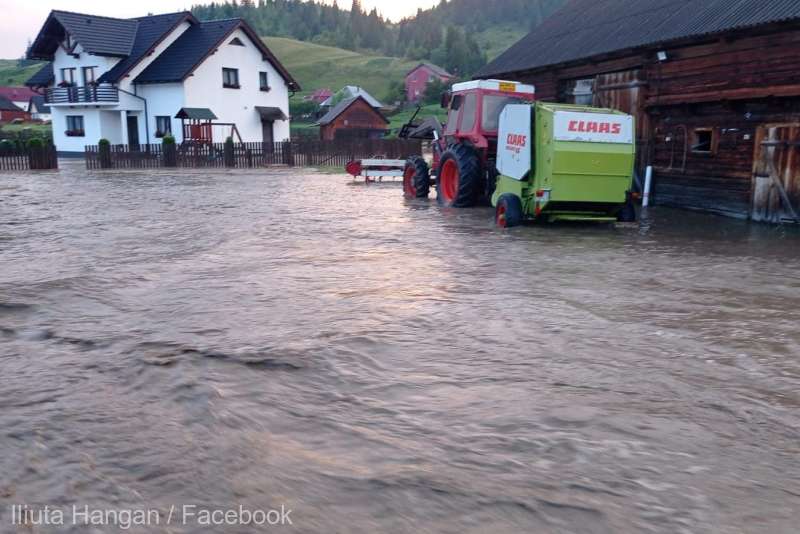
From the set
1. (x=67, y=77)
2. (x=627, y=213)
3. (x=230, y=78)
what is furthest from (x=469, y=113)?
(x=67, y=77)

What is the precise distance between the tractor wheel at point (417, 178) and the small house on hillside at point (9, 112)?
8926cm

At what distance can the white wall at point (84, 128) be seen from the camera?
45375 millimetres

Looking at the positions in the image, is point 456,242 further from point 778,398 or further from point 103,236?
point 778,398

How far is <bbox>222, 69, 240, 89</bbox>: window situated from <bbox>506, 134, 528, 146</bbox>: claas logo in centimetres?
3488

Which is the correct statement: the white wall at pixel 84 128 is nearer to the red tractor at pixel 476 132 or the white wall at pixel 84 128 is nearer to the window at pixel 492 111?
the red tractor at pixel 476 132

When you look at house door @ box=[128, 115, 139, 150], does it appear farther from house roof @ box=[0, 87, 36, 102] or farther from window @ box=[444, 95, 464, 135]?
house roof @ box=[0, 87, 36, 102]

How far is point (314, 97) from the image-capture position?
9462 centimetres

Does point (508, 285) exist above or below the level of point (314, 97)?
below

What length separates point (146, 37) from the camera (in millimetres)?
44656

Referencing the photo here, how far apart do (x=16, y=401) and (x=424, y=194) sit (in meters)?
13.2

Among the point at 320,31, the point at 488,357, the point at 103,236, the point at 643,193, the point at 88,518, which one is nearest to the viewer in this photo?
the point at 88,518

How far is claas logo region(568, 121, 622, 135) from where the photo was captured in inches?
439

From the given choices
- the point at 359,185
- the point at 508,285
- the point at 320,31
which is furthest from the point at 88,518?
the point at 320,31

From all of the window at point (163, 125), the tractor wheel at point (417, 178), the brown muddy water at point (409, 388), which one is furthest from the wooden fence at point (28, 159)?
the brown muddy water at point (409, 388)
